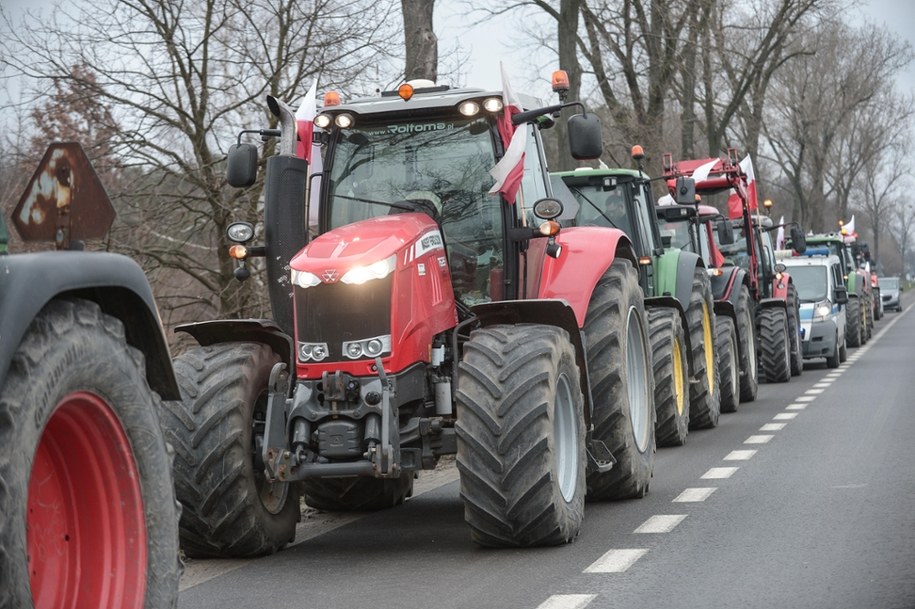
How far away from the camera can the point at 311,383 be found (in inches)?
316

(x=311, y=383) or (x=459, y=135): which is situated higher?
(x=459, y=135)

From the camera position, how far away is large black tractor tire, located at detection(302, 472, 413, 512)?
10.1m

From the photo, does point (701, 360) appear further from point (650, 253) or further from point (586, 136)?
point (586, 136)

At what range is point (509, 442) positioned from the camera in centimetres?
779

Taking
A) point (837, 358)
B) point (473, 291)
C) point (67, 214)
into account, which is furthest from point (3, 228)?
point (837, 358)

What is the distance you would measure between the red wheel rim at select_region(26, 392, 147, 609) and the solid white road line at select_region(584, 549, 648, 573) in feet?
11.5

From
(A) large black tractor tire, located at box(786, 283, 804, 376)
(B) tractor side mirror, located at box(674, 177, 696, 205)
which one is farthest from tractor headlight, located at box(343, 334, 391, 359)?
(A) large black tractor tire, located at box(786, 283, 804, 376)

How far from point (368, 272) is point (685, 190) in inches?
433

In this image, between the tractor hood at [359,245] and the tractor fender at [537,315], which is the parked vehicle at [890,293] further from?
the tractor hood at [359,245]

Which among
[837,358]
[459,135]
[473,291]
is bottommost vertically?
[837,358]

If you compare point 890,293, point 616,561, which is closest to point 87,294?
point 616,561

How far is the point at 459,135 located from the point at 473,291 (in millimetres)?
953

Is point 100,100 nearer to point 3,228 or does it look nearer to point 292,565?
point 292,565

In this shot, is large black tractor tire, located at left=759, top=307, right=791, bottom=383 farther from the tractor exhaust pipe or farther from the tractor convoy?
the tractor exhaust pipe
